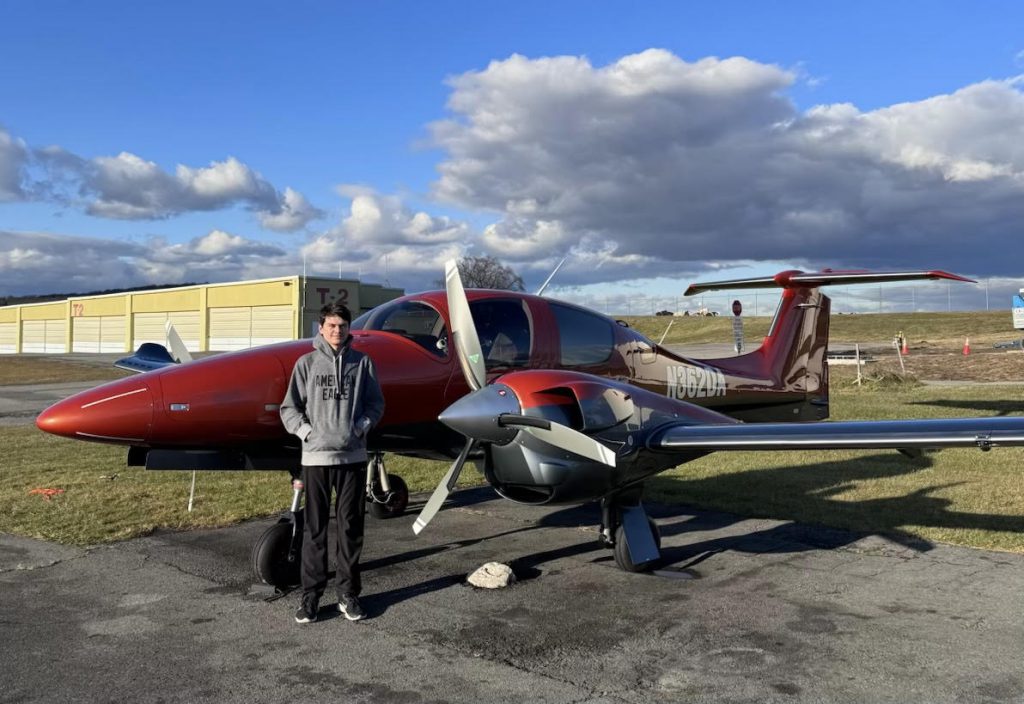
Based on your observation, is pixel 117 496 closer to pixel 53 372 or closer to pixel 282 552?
pixel 282 552

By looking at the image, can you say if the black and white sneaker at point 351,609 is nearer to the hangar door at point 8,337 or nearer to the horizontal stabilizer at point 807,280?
the horizontal stabilizer at point 807,280

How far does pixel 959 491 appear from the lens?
944cm

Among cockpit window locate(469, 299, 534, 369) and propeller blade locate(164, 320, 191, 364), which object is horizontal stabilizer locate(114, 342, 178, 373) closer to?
propeller blade locate(164, 320, 191, 364)

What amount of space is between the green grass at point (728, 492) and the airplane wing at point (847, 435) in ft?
8.02

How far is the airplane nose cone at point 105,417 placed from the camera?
18.4 feet

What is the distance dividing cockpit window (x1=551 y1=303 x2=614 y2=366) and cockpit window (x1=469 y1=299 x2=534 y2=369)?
0.42 m

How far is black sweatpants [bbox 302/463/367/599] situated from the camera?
5.20m

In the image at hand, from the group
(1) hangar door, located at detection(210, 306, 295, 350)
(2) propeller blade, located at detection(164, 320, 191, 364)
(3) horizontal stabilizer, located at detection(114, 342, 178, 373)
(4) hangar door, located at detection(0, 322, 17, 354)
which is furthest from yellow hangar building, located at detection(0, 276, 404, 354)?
(2) propeller blade, located at detection(164, 320, 191, 364)

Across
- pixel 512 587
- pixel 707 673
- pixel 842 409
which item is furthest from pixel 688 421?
pixel 842 409

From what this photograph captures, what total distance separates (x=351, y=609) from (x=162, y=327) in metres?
56.7

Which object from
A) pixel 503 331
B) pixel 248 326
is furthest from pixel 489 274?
pixel 503 331

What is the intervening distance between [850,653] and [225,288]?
53185 millimetres

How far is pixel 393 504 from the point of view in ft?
28.5

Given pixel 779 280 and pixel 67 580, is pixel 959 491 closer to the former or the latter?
pixel 779 280
